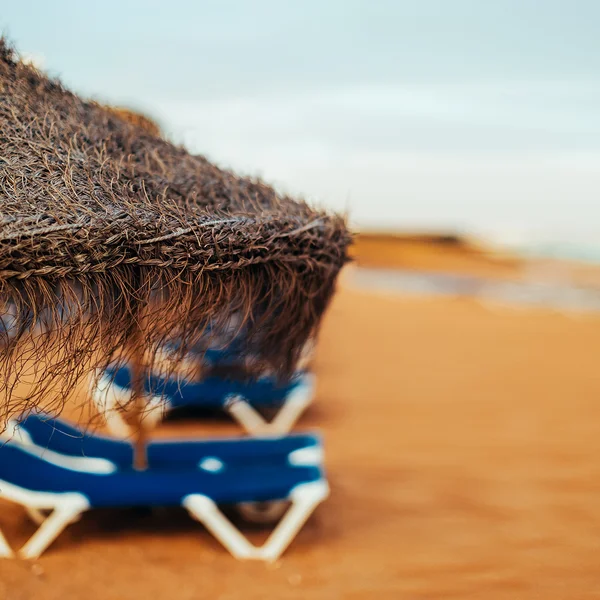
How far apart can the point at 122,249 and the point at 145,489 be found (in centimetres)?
154

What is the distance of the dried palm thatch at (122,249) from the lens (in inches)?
85.5

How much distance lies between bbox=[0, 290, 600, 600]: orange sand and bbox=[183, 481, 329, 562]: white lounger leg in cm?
7

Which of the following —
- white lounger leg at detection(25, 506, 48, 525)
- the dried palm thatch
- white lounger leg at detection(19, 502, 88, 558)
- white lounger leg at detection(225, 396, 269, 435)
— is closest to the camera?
the dried palm thatch

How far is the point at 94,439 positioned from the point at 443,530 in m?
2.17

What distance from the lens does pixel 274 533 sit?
3.49 m

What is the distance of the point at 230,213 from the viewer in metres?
2.74

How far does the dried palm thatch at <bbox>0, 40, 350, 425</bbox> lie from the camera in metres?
2.17

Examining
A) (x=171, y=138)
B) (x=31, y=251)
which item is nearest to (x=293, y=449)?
(x=171, y=138)

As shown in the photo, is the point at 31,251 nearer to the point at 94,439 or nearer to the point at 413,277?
the point at 94,439

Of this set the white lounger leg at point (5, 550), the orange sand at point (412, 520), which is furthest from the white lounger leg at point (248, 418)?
the white lounger leg at point (5, 550)

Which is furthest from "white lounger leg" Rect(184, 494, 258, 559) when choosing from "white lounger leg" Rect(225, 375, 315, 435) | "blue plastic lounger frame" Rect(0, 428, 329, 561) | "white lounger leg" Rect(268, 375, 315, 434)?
"white lounger leg" Rect(268, 375, 315, 434)

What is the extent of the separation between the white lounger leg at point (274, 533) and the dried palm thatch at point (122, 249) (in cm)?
71

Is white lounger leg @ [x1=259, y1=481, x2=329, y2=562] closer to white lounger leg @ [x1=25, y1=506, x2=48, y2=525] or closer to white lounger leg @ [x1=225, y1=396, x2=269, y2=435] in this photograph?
white lounger leg @ [x1=25, y1=506, x2=48, y2=525]

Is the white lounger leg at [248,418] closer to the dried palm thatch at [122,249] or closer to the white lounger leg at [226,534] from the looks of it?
the white lounger leg at [226,534]
